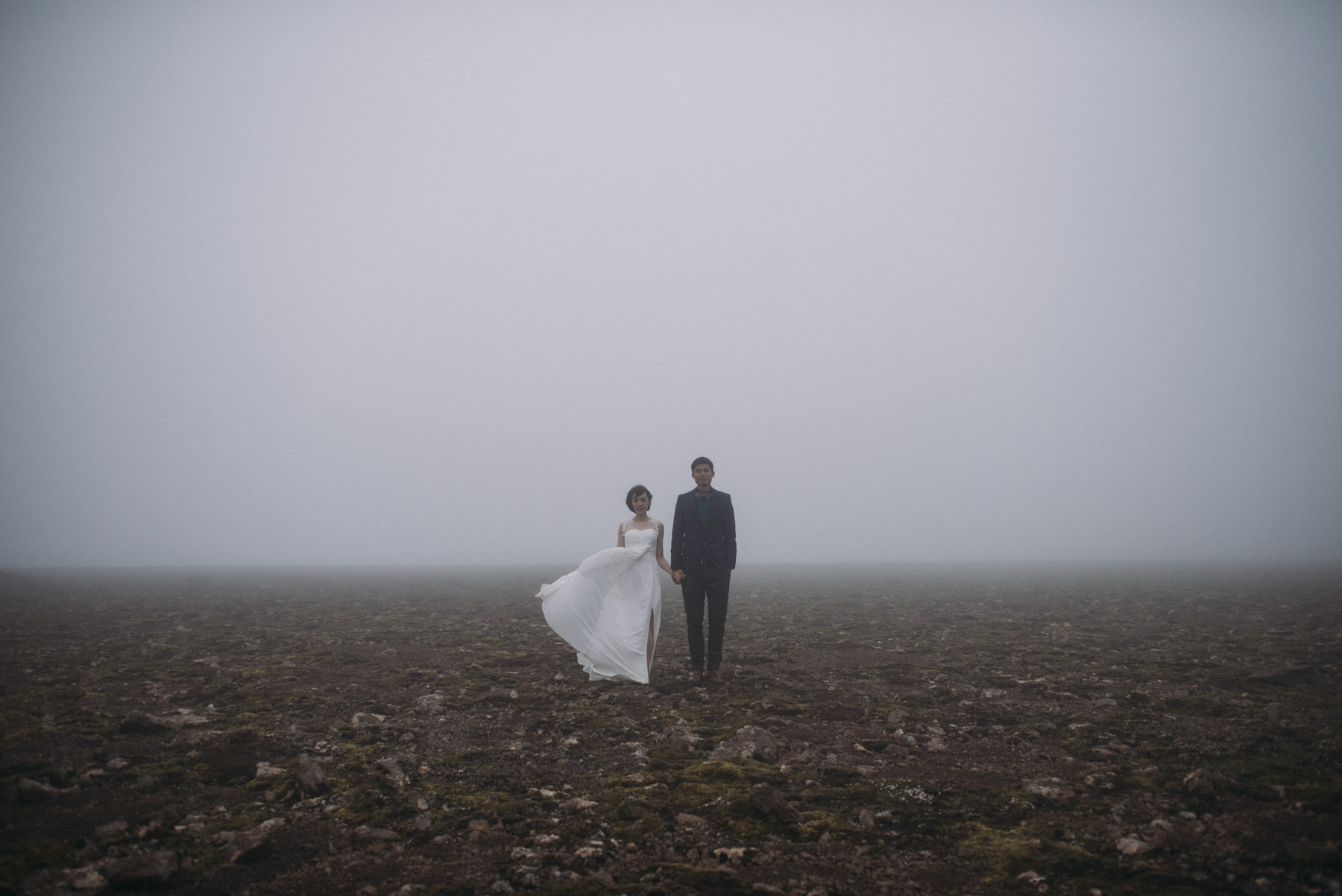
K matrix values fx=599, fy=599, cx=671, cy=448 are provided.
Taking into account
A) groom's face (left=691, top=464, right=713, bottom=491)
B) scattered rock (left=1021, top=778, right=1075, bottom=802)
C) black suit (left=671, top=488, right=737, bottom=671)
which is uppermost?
groom's face (left=691, top=464, right=713, bottom=491)

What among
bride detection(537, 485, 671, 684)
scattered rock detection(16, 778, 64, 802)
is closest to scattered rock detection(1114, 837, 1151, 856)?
bride detection(537, 485, 671, 684)

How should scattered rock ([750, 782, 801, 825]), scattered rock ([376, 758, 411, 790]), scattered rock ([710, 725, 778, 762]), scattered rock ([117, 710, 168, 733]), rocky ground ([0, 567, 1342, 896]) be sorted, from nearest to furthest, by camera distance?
rocky ground ([0, 567, 1342, 896])
scattered rock ([750, 782, 801, 825])
scattered rock ([376, 758, 411, 790])
scattered rock ([710, 725, 778, 762])
scattered rock ([117, 710, 168, 733])

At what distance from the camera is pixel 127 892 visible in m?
3.48

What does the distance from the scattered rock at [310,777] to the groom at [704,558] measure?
521 centimetres

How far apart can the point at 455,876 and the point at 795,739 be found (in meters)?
3.94

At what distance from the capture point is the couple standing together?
935 cm

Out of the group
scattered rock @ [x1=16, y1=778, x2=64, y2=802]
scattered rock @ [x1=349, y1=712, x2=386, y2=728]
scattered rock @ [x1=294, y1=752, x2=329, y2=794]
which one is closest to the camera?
Result: scattered rock @ [x1=16, y1=778, x2=64, y2=802]

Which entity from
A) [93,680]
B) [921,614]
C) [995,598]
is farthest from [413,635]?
[995,598]

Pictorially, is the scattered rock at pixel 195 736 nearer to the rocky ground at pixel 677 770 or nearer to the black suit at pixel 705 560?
the rocky ground at pixel 677 770

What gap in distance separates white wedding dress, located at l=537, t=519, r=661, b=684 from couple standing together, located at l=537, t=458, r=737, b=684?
0.01 meters

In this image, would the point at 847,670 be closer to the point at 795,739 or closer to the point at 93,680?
the point at 795,739

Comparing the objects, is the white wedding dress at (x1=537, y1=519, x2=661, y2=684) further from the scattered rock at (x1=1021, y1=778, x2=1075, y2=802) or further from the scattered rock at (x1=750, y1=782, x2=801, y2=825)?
the scattered rock at (x1=1021, y1=778, x2=1075, y2=802)

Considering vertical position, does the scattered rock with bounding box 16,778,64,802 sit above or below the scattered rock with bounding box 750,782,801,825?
above

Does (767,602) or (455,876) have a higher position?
(455,876)
